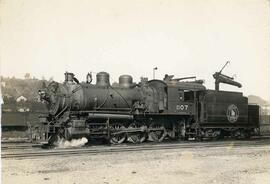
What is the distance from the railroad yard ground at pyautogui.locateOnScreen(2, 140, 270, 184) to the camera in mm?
9156

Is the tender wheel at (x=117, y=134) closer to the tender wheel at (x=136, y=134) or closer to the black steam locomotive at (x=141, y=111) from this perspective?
the black steam locomotive at (x=141, y=111)

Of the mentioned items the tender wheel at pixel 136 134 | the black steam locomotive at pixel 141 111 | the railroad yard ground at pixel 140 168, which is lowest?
the railroad yard ground at pixel 140 168

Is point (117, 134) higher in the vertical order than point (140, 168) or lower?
higher

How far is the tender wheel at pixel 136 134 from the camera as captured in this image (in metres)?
19.0

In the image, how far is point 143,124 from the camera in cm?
1955

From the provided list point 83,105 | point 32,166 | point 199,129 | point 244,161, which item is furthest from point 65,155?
point 199,129

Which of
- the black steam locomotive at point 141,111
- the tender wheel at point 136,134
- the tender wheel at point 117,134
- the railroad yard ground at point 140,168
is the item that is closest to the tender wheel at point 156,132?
the black steam locomotive at point 141,111

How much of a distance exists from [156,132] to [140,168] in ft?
31.7

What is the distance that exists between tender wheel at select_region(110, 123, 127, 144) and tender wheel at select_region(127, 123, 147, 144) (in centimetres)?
33

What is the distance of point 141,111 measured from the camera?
1931 centimetres

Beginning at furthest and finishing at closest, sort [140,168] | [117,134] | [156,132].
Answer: [156,132] < [117,134] < [140,168]

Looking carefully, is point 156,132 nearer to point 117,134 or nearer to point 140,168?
point 117,134

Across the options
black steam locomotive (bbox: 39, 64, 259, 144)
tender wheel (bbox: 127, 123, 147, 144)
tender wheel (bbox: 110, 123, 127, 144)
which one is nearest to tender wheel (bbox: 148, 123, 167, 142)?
black steam locomotive (bbox: 39, 64, 259, 144)

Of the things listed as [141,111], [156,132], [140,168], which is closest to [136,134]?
[141,111]
